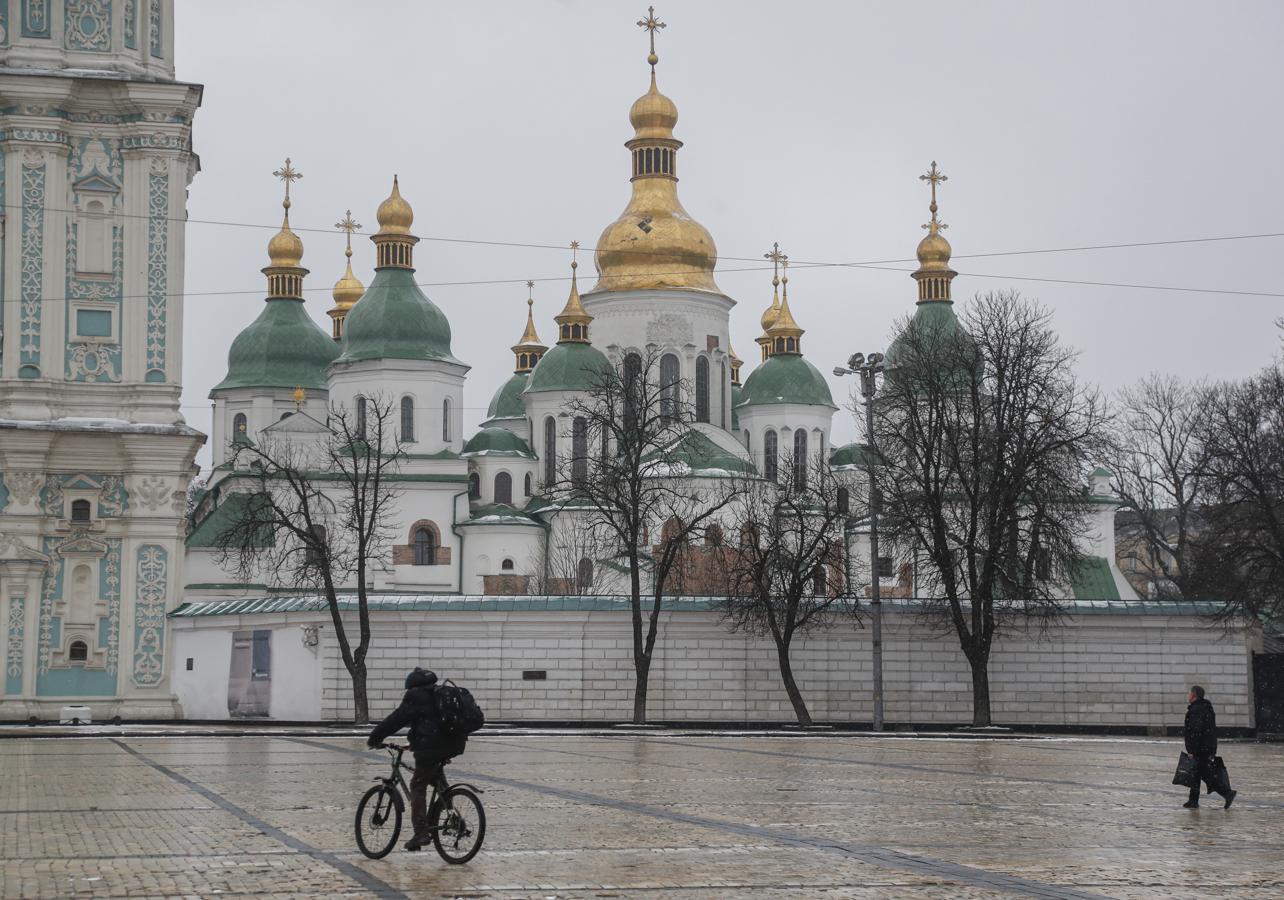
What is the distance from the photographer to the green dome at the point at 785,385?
81.5 metres

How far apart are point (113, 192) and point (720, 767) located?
2329cm

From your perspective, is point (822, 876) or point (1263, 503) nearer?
point (822, 876)

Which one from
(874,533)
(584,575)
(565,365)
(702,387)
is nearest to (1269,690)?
(874,533)

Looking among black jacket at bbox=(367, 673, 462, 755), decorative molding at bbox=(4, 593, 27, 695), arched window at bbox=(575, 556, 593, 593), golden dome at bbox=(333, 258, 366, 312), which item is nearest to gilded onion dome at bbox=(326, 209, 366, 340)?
golden dome at bbox=(333, 258, 366, 312)

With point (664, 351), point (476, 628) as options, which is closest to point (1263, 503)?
point (476, 628)

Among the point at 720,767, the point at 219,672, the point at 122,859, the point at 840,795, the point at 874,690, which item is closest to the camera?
the point at 122,859

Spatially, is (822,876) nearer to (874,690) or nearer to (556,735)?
(556,735)

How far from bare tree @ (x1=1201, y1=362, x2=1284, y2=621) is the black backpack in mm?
28930

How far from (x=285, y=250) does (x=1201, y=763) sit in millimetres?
70435

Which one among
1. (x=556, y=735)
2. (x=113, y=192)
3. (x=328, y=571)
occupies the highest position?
(x=113, y=192)

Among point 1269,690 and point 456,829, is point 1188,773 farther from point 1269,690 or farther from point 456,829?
point 1269,690

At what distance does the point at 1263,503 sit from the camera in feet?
136

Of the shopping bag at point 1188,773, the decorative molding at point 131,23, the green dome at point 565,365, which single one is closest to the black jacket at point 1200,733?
the shopping bag at point 1188,773

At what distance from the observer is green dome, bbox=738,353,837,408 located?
81500mm
